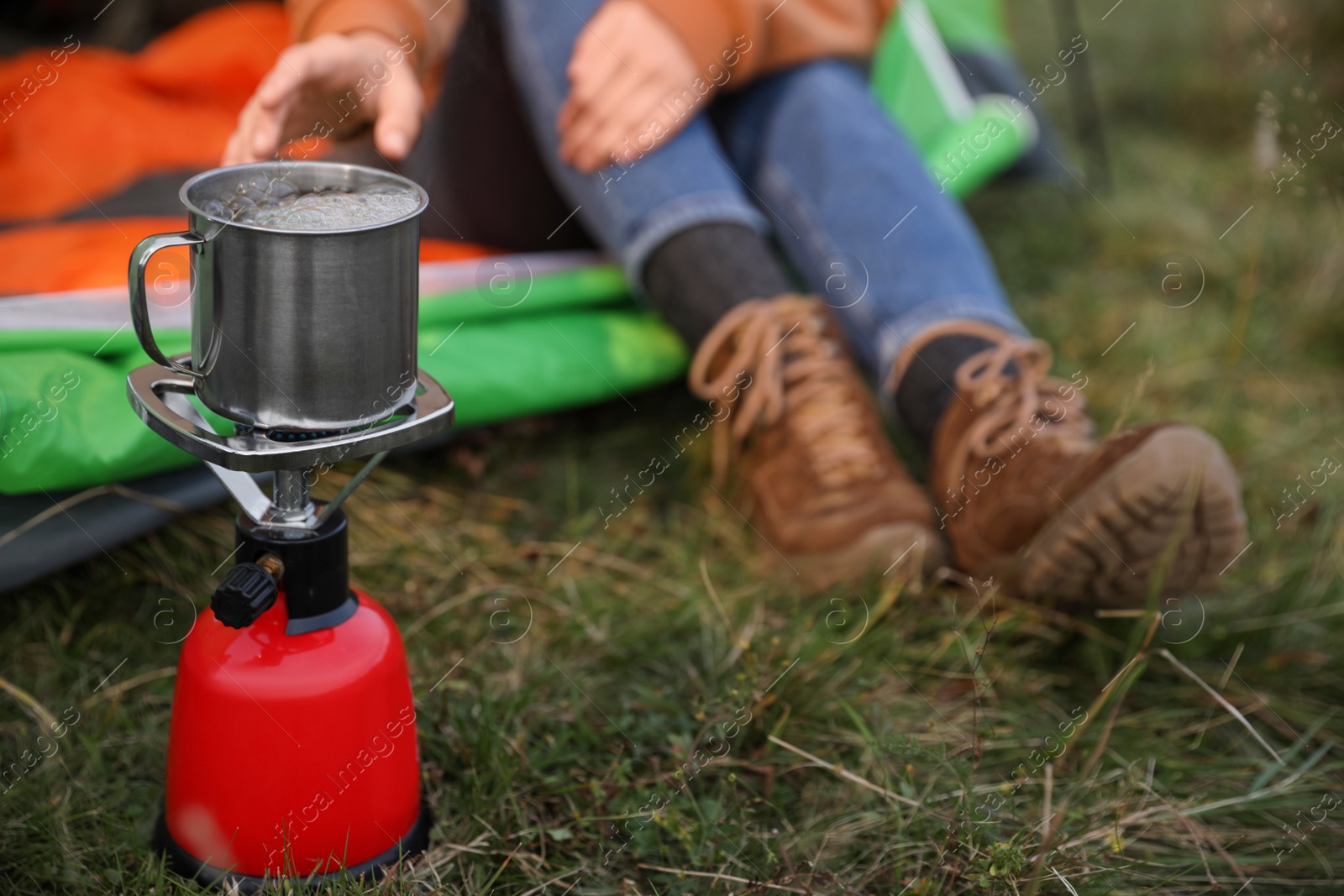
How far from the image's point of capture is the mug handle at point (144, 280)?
0.65 m

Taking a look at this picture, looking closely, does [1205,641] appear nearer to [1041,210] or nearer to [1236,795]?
[1236,795]

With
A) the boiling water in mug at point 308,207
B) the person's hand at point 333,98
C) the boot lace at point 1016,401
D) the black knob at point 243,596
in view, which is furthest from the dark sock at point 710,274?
the black knob at point 243,596

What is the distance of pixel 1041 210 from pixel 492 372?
1.41 m

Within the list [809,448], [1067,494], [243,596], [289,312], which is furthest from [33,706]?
[1067,494]

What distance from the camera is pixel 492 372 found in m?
1.21

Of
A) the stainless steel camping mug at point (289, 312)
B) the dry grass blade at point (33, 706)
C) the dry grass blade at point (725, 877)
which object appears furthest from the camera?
the dry grass blade at point (33, 706)

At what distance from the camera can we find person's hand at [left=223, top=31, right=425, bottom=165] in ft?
2.69

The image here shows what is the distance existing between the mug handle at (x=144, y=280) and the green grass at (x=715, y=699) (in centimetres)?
36

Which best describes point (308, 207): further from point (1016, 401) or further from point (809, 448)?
point (1016, 401)

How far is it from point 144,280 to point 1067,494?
0.78m

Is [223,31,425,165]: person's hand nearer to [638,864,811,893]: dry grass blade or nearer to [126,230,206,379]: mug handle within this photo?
[126,230,206,379]: mug handle

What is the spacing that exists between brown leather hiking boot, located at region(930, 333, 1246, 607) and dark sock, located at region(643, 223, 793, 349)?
25 cm

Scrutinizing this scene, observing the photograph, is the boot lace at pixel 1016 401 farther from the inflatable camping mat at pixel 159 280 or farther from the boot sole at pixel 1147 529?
the inflatable camping mat at pixel 159 280

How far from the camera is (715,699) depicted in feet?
3.09
